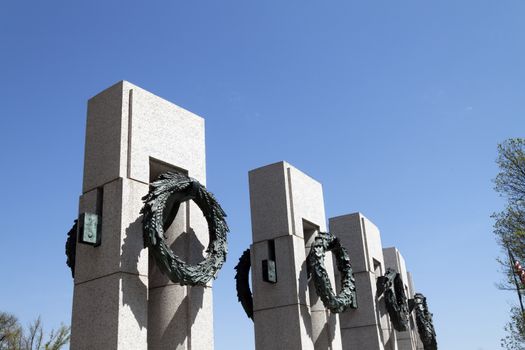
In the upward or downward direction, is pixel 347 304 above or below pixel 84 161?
below

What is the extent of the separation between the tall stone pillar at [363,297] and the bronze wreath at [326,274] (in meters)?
2.34

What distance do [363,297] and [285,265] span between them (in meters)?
5.86

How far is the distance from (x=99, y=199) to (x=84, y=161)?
3.00 feet

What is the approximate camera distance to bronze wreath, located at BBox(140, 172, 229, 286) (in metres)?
8.13

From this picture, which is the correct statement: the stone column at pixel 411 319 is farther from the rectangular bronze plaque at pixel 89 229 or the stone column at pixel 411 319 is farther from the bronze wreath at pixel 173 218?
the rectangular bronze plaque at pixel 89 229

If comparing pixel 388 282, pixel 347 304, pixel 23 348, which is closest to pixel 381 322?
pixel 388 282

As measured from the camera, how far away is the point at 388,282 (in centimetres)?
1831

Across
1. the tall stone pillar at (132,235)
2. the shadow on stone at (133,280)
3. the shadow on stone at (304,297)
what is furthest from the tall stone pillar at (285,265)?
the shadow on stone at (133,280)

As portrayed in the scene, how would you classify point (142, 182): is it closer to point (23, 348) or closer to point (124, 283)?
point (124, 283)

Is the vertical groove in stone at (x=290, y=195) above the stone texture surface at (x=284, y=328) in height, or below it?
above

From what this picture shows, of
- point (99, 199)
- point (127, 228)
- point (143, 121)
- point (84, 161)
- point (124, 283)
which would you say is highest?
point (143, 121)

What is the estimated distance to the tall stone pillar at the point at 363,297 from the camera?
17031 millimetres

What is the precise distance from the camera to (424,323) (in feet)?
78.8

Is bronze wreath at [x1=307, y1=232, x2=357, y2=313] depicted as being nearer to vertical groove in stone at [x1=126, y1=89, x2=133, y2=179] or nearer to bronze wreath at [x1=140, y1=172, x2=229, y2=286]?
bronze wreath at [x1=140, y1=172, x2=229, y2=286]
